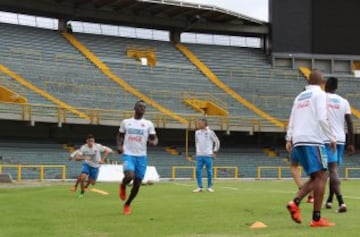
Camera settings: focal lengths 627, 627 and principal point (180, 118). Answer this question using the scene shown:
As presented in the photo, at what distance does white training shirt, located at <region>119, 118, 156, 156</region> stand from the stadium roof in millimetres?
35304

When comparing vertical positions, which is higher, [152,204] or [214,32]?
[214,32]

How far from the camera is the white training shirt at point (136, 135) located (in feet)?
36.0

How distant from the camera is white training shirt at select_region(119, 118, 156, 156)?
11.0m

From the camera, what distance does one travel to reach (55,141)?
122ft

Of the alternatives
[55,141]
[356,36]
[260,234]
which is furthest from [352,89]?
[260,234]

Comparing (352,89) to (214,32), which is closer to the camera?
(352,89)

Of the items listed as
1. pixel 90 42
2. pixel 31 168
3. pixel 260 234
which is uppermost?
pixel 90 42

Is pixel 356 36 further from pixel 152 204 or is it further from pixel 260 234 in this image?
pixel 260 234

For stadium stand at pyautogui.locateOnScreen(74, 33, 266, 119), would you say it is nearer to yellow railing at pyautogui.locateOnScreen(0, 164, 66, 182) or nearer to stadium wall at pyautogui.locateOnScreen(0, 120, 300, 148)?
stadium wall at pyautogui.locateOnScreen(0, 120, 300, 148)

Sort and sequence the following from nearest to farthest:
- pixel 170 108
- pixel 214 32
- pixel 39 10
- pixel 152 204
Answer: pixel 152 204 < pixel 170 108 < pixel 39 10 < pixel 214 32

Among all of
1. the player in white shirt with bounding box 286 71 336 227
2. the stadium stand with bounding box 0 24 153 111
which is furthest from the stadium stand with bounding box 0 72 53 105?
the player in white shirt with bounding box 286 71 336 227

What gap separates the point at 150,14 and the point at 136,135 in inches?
1531

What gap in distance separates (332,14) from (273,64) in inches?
244

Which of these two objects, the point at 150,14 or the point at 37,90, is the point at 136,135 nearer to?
the point at 37,90
